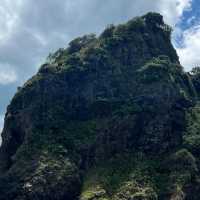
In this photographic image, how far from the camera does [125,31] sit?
451 ft

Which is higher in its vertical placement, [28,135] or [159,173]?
[28,135]

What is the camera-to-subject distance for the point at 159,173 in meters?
109

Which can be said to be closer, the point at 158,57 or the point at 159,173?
the point at 159,173

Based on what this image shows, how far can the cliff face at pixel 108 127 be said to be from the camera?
106m

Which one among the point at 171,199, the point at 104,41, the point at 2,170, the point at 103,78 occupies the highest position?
the point at 104,41

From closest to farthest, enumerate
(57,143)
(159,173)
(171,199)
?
(171,199), (159,173), (57,143)

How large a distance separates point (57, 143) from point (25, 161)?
29.6 feet

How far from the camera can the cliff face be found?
106125 mm

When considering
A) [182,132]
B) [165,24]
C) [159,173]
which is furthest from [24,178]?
A: [165,24]

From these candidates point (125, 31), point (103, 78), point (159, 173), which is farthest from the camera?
point (125, 31)

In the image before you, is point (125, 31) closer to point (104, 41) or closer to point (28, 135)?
point (104, 41)

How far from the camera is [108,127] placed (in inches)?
4594

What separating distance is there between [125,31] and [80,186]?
4706cm

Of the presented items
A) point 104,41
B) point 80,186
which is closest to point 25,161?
point 80,186
